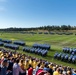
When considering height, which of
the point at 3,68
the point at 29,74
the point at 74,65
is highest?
the point at 3,68

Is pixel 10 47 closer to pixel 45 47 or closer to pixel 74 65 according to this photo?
pixel 45 47

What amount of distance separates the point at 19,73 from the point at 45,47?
38.4 metres

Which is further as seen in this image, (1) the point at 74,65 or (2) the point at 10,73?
(1) the point at 74,65

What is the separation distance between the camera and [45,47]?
51.8 m

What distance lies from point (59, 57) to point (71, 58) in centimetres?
293

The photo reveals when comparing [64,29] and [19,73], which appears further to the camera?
[64,29]

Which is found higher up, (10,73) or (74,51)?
(10,73)

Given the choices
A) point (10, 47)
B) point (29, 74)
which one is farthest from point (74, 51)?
point (29, 74)

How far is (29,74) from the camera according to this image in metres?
14.4

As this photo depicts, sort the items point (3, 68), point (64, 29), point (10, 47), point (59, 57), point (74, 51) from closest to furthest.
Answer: point (3, 68)
point (59, 57)
point (74, 51)
point (10, 47)
point (64, 29)

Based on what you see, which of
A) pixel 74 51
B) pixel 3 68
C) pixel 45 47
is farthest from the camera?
pixel 45 47

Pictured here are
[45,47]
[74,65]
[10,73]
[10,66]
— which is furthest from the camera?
[45,47]

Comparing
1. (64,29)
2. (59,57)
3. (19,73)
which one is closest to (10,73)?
(19,73)

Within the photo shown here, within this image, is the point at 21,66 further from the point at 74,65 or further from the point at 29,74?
the point at 74,65
